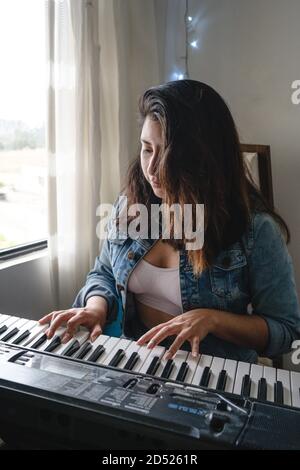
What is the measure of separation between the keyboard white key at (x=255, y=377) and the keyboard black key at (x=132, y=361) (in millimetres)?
207

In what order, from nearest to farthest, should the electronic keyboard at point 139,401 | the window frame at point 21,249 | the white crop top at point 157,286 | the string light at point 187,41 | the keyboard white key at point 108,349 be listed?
the electronic keyboard at point 139,401, the keyboard white key at point 108,349, the white crop top at point 157,286, the window frame at point 21,249, the string light at point 187,41

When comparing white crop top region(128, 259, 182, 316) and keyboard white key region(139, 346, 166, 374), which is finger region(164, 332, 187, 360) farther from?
white crop top region(128, 259, 182, 316)

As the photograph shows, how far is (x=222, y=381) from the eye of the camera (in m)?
0.69

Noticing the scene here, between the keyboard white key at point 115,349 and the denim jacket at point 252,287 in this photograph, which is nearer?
the keyboard white key at point 115,349

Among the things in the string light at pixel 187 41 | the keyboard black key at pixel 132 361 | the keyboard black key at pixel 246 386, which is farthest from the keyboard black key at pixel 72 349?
the string light at pixel 187 41

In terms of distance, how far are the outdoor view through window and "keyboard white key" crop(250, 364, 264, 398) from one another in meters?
1.07

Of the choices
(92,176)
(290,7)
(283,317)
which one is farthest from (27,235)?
(290,7)

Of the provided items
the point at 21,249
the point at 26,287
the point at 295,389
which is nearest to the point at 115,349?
the point at 295,389

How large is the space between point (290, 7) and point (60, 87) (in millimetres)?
985

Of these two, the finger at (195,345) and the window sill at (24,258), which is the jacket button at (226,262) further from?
the window sill at (24,258)

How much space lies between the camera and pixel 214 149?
1.02 metres

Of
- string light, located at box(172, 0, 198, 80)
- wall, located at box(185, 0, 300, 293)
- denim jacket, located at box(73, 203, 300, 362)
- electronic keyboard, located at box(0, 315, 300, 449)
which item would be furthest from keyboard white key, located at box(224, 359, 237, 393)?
string light, located at box(172, 0, 198, 80)

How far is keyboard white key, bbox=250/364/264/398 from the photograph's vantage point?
2.21 feet

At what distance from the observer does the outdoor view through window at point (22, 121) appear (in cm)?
149
